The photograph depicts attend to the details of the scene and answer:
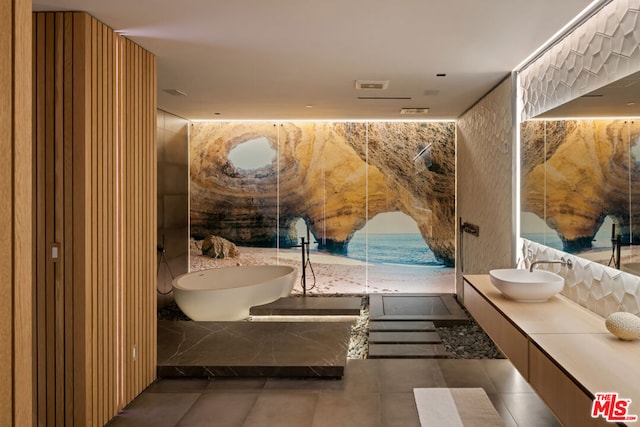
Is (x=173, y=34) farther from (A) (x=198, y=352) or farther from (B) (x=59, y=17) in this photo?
(A) (x=198, y=352)

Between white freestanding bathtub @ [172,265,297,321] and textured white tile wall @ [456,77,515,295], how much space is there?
2.46 meters

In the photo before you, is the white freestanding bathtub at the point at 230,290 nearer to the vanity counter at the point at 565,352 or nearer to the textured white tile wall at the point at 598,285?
the vanity counter at the point at 565,352

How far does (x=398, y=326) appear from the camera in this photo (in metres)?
5.38

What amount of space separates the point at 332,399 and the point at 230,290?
7.93ft

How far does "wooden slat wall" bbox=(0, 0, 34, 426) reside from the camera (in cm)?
118

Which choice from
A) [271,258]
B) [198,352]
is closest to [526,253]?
[198,352]

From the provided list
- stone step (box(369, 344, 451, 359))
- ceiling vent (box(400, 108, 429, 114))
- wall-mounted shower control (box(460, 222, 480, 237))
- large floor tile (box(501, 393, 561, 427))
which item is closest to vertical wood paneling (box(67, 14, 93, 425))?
stone step (box(369, 344, 451, 359))

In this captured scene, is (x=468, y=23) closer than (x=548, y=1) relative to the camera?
No

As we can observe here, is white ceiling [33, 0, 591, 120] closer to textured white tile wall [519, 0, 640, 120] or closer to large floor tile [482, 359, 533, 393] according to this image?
textured white tile wall [519, 0, 640, 120]

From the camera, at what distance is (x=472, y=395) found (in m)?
3.46

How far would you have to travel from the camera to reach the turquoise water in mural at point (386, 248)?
7031mm

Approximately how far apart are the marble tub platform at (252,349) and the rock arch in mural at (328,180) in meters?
2.46

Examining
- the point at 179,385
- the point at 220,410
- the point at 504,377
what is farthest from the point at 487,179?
the point at 179,385

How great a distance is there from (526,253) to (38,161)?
11.9ft
